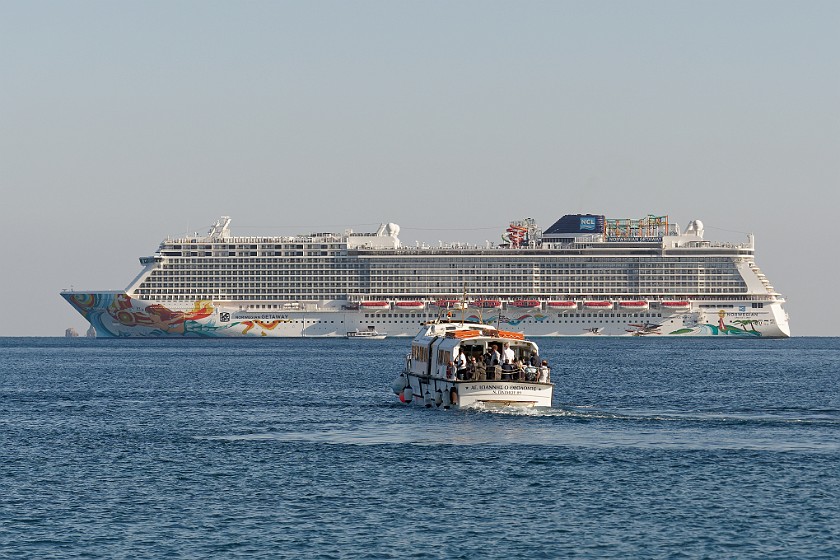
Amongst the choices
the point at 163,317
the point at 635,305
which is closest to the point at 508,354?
the point at 635,305

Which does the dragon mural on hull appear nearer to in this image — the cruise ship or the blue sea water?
the cruise ship

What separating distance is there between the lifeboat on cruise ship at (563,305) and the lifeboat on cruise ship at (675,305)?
414 inches

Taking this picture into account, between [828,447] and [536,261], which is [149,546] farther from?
[536,261]

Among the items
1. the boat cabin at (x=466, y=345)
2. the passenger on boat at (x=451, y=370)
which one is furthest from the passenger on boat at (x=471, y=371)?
the boat cabin at (x=466, y=345)

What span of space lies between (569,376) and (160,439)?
39.7 metres

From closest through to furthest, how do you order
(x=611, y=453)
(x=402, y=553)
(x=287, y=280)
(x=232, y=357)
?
(x=402, y=553), (x=611, y=453), (x=232, y=357), (x=287, y=280)

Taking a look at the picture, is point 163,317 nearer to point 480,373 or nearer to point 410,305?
point 410,305

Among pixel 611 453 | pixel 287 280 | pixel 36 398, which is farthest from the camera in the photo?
pixel 287 280

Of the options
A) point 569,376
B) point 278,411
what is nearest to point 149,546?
point 278,411

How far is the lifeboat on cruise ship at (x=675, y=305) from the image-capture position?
161 m

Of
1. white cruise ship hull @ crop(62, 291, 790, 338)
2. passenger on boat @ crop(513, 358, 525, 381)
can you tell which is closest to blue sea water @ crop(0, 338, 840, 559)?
passenger on boat @ crop(513, 358, 525, 381)

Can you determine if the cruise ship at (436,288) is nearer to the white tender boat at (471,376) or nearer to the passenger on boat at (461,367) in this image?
the white tender boat at (471,376)

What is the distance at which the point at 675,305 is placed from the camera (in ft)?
529

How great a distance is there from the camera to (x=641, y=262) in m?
166
